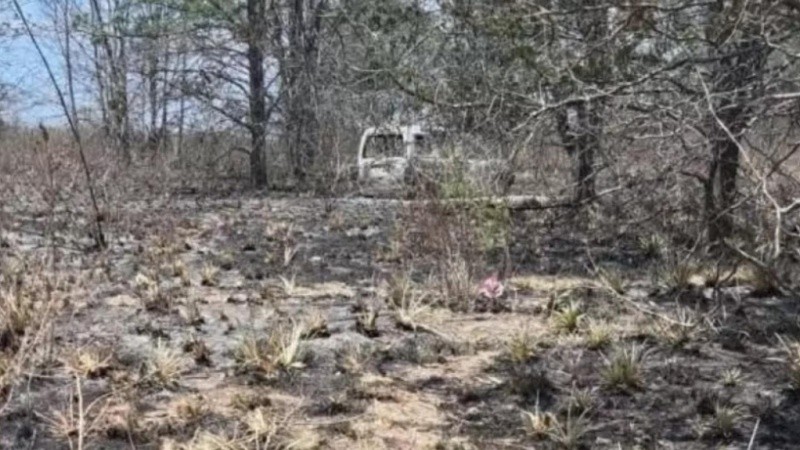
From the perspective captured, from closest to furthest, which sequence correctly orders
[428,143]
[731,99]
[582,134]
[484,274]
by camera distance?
1. [731,99]
2. [582,134]
3. [484,274]
4. [428,143]

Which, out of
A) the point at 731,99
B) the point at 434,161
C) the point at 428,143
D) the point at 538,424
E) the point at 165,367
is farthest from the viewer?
the point at 428,143

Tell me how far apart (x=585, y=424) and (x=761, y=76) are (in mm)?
2136

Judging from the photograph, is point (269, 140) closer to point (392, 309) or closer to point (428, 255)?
point (428, 255)

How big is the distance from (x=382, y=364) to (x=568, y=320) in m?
1.34

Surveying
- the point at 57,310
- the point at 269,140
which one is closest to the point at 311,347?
the point at 57,310

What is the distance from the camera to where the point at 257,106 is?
63.0 ft

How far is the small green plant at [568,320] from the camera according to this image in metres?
5.73

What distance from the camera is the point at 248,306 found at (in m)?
6.50

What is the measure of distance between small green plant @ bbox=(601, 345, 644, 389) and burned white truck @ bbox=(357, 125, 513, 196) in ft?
4.14

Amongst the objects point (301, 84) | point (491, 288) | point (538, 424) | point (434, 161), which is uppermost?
point (301, 84)

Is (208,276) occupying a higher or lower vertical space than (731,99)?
lower

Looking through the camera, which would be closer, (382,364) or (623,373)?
(623,373)

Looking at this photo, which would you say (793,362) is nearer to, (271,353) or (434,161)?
(271,353)

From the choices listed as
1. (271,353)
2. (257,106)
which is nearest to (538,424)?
(271,353)
